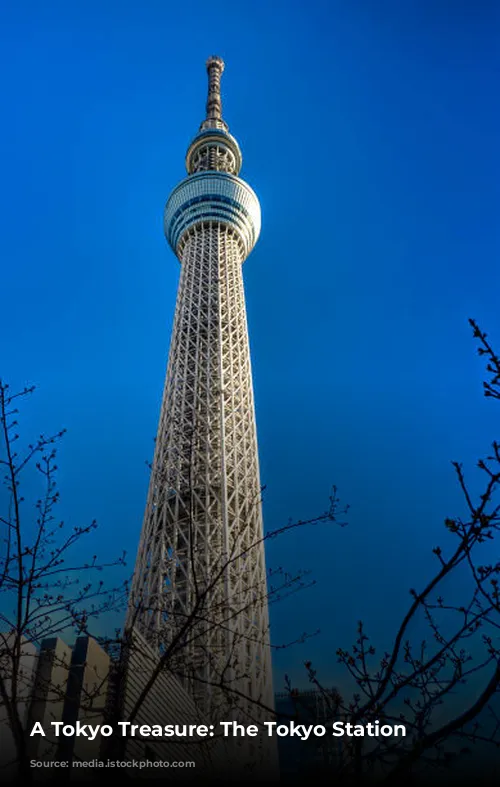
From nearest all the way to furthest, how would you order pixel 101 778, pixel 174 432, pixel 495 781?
pixel 495 781
pixel 101 778
pixel 174 432

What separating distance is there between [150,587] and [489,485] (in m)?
20.3

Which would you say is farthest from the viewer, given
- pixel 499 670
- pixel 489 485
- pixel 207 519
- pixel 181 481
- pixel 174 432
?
pixel 174 432

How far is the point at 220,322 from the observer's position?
32531 millimetres

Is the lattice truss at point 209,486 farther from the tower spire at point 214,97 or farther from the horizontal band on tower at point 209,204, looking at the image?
the tower spire at point 214,97

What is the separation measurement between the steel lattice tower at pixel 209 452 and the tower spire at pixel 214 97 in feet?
13.6

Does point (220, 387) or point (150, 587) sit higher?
point (220, 387)

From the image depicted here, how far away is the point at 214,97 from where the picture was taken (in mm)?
51281

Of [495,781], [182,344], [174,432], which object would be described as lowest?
[495,781]

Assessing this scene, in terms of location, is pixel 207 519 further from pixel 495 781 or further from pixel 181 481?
pixel 495 781

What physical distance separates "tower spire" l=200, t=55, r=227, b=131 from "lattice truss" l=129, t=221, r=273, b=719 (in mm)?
14871

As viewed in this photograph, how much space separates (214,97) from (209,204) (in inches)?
755

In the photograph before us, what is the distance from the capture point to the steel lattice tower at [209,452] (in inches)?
785

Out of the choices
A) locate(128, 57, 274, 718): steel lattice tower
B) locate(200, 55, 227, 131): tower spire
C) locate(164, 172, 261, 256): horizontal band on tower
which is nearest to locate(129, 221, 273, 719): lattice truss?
locate(128, 57, 274, 718): steel lattice tower

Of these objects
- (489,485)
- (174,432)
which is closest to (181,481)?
(174,432)
